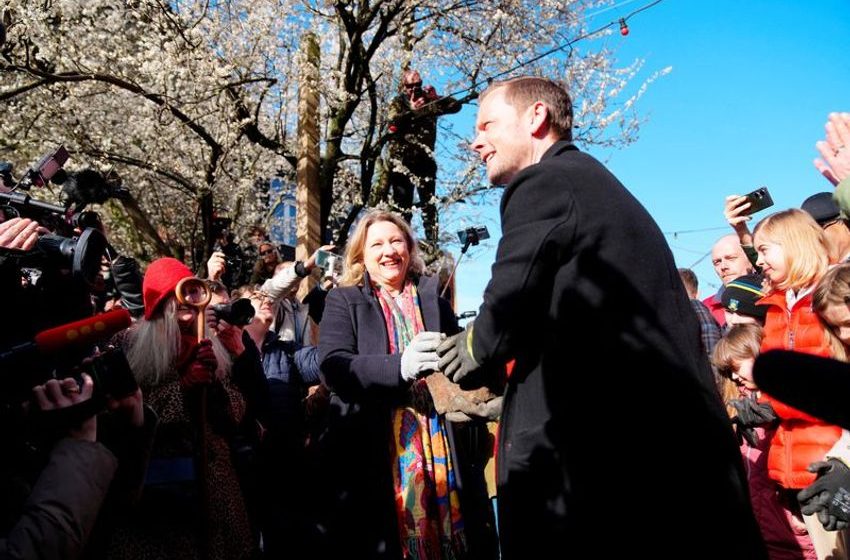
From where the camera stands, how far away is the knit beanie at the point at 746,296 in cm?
395

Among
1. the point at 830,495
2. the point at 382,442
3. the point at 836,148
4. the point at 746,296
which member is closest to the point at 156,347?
the point at 382,442

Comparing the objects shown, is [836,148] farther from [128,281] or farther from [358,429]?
[128,281]

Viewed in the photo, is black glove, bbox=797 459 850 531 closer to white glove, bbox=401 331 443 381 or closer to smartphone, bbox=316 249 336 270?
white glove, bbox=401 331 443 381

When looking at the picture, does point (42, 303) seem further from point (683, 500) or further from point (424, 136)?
point (424, 136)

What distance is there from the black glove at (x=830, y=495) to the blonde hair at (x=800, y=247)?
0.94 m

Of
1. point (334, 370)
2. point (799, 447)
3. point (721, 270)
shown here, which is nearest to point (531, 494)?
point (334, 370)

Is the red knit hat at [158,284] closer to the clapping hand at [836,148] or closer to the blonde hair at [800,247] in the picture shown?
the clapping hand at [836,148]

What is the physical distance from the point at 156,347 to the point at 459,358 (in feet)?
5.14

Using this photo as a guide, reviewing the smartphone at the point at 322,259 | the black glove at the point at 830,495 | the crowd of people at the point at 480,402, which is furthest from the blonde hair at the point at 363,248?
the black glove at the point at 830,495

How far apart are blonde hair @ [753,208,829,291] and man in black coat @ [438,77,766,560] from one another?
1824 millimetres

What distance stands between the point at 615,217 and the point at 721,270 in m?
3.87

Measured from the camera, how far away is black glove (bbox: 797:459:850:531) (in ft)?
8.55

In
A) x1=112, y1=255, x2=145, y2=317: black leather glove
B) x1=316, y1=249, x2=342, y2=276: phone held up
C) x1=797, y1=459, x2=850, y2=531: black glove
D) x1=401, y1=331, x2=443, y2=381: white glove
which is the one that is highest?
x1=316, y1=249, x2=342, y2=276: phone held up

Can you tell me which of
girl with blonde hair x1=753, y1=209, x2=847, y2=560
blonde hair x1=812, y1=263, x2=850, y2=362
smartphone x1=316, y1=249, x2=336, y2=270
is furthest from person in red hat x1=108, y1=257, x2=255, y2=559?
blonde hair x1=812, y1=263, x2=850, y2=362
